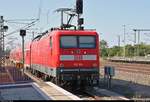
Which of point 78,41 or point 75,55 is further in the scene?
point 78,41

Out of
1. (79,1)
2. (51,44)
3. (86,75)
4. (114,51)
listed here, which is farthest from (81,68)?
(114,51)

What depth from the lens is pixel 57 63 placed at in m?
21.3

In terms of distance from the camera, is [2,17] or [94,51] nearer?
[94,51]

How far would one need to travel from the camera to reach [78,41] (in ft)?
71.4

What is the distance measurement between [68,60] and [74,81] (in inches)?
41.2

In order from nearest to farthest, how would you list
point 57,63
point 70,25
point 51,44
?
point 57,63, point 51,44, point 70,25

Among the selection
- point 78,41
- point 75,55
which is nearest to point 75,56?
point 75,55

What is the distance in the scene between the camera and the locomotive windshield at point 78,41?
71.0ft

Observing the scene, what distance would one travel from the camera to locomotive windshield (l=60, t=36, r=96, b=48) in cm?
2164

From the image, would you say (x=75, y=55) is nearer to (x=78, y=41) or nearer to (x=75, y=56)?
(x=75, y=56)

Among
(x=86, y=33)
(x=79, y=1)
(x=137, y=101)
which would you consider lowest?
(x=137, y=101)

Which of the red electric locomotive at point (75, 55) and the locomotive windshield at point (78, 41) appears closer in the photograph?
the red electric locomotive at point (75, 55)

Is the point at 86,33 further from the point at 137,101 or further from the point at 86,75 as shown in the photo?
the point at 137,101

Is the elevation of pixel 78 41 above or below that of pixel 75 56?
above
